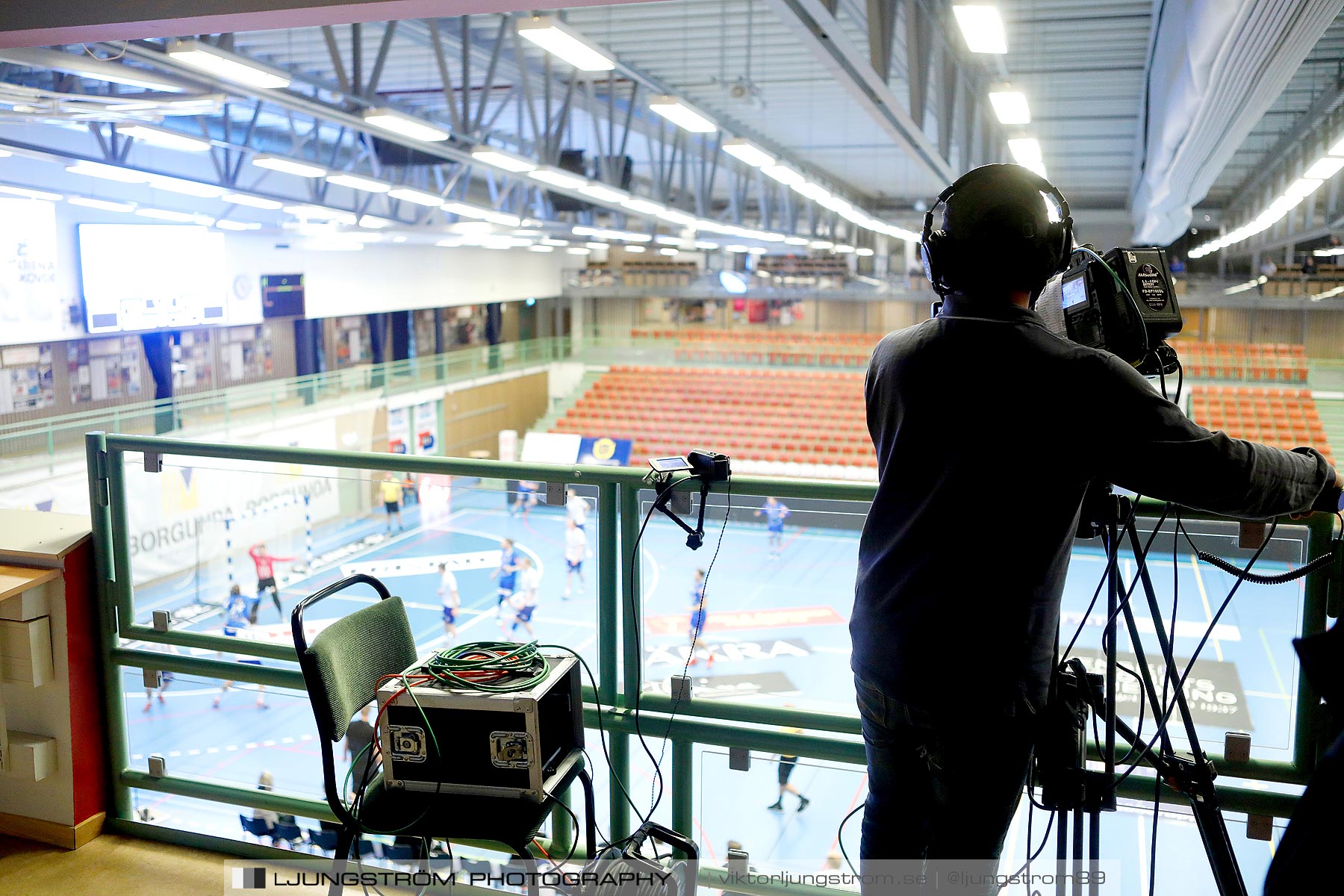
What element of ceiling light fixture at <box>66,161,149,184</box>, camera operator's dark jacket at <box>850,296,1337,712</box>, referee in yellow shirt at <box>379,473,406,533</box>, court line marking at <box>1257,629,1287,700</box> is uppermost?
ceiling light fixture at <box>66,161,149,184</box>

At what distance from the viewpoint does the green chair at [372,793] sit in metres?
2.16

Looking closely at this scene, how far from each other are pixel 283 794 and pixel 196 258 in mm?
16082

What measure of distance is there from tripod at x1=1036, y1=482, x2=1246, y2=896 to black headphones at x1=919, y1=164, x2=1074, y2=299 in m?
0.42

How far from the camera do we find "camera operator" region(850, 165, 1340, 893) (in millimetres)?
1543

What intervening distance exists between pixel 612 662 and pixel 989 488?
1384 millimetres

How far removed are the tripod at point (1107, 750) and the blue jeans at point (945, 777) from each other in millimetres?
106

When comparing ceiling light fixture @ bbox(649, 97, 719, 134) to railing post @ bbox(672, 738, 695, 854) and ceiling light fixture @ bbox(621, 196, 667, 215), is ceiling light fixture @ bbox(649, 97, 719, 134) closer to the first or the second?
railing post @ bbox(672, 738, 695, 854)

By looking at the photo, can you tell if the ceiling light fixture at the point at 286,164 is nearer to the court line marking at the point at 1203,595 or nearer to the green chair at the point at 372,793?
the green chair at the point at 372,793

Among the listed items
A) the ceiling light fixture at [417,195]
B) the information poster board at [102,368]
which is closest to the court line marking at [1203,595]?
the ceiling light fixture at [417,195]

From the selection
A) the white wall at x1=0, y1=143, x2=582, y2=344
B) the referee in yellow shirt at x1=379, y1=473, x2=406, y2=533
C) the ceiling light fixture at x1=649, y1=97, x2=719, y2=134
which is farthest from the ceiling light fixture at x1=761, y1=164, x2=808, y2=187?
the white wall at x1=0, y1=143, x2=582, y2=344

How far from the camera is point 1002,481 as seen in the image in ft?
5.23

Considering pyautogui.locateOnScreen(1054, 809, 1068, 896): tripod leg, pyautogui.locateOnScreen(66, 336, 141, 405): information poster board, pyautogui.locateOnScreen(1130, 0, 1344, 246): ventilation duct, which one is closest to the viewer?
pyautogui.locateOnScreen(1054, 809, 1068, 896): tripod leg

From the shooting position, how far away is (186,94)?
8414 millimetres

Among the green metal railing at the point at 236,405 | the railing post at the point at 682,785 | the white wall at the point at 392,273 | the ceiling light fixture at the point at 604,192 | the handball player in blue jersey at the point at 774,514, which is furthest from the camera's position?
the white wall at the point at 392,273
